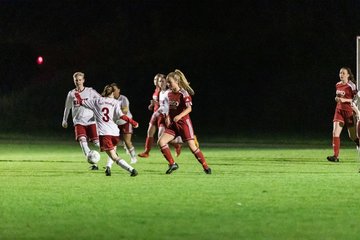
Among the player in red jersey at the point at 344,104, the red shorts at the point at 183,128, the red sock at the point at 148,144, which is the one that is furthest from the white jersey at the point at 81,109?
the player in red jersey at the point at 344,104

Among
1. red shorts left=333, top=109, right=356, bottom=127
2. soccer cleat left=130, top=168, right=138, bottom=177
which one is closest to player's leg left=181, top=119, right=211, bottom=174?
soccer cleat left=130, top=168, right=138, bottom=177

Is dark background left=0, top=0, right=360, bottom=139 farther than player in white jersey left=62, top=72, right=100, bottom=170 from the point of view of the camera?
Yes

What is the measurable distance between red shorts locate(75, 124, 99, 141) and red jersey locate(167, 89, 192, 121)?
3436 mm

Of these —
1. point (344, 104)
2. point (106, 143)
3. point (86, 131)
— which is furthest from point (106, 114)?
point (344, 104)

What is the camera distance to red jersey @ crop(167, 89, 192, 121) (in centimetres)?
2058

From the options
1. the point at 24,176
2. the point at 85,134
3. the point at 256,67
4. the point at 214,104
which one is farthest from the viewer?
the point at 256,67

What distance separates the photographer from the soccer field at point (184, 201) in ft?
39.2

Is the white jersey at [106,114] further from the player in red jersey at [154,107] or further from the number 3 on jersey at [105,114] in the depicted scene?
the player in red jersey at [154,107]

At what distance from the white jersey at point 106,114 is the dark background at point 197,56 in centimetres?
3141

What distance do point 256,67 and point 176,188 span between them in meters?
55.2

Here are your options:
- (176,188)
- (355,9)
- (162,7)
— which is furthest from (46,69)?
(176,188)

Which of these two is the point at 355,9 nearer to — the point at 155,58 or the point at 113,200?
the point at 155,58

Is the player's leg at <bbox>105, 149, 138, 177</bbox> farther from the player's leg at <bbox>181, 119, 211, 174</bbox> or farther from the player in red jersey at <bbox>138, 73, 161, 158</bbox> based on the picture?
the player in red jersey at <bbox>138, 73, 161, 158</bbox>

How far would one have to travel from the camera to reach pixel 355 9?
271 ft
